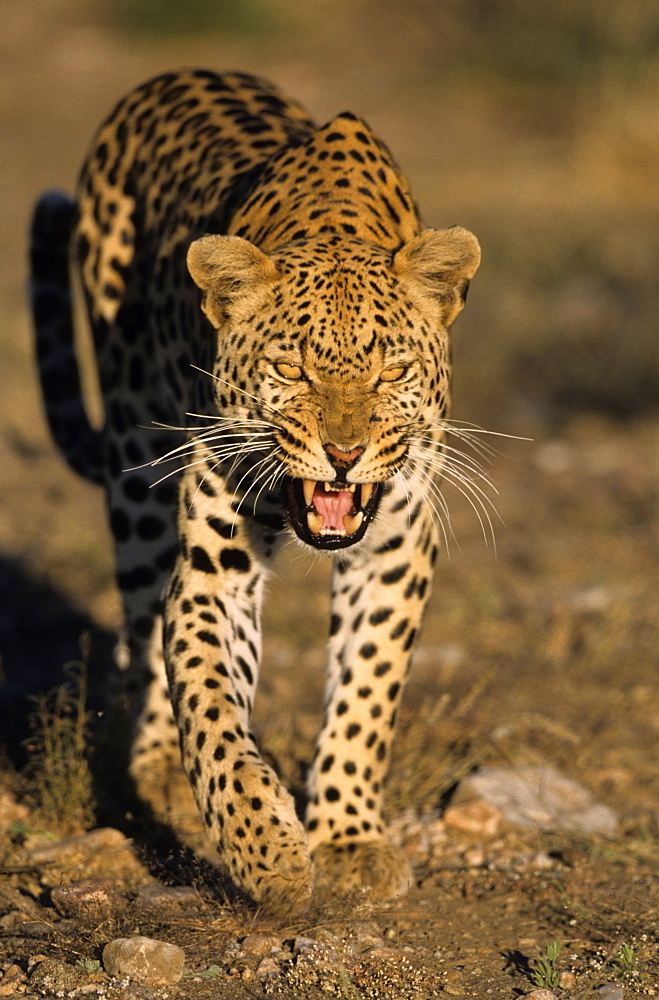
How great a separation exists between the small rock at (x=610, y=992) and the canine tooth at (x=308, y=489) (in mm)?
1621

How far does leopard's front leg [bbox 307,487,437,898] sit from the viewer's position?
513cm

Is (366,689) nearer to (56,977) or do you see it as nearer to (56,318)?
(56,977)

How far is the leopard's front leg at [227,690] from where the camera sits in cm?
443

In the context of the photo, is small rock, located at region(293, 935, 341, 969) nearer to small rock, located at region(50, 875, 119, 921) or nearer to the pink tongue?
small rock, located at region(50, 875, 119, 921)

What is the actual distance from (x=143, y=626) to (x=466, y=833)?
153 cm

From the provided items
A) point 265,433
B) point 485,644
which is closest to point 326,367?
point 265,433

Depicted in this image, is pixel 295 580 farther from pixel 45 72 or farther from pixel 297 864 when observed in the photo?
pixel 45 72

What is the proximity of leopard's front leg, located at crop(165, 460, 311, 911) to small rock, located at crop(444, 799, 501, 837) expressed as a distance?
1.01 meters

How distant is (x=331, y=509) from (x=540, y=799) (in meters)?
1.74

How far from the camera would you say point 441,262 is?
4.84 m

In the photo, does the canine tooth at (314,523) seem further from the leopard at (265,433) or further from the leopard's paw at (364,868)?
the leopard's paw at (364,868)

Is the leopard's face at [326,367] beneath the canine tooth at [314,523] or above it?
above

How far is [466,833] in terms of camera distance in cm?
554

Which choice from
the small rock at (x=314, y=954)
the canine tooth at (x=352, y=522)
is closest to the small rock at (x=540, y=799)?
the small rock at (x=314, y=954)
